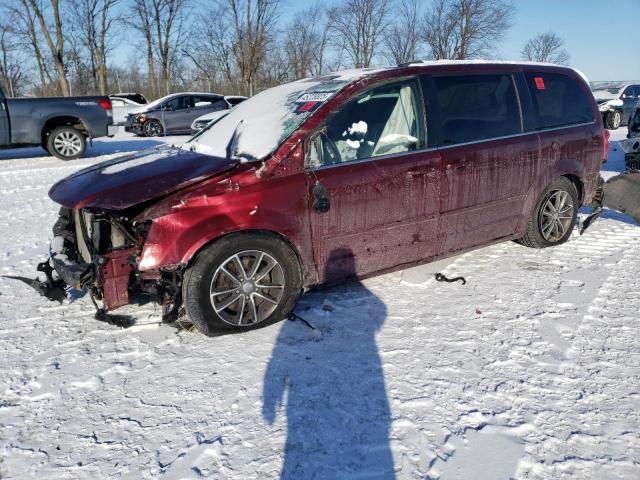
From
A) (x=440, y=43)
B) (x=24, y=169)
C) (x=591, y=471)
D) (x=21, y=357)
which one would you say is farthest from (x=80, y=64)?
(x=591, y=471)

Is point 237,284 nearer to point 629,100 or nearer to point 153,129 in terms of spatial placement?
point 153,129

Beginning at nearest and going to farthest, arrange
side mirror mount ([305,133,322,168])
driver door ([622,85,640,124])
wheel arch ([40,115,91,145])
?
side mirror mount ([305,133,322,168])
wheel arch ([40,115,91,145])
driver door ([622,85,640,124])

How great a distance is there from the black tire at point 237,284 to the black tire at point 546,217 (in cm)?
258

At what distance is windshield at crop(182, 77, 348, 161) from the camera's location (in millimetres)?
3375

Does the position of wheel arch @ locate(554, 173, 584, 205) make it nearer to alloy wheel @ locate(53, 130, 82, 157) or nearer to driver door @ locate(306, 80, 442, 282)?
driver door @ locate(306, 80, 442, 282)

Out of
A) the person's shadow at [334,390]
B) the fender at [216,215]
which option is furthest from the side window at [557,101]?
the fender at [216,215]

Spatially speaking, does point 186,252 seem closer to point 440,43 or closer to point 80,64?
point 440,43

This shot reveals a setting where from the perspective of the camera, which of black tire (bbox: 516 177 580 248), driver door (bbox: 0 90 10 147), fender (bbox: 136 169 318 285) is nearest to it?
fender (bbox: 136 169 318 285)

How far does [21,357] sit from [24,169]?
7.89 metres

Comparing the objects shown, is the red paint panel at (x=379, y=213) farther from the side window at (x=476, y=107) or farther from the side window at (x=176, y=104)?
the side window at (x=176, y=104)

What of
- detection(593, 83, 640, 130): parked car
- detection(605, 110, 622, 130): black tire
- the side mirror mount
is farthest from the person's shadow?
detection(605, 110, 622, 130): black tire

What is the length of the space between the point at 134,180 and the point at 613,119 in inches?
721

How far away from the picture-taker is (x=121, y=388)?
8.97 ft

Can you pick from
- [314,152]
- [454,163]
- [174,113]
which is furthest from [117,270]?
[174,113]
